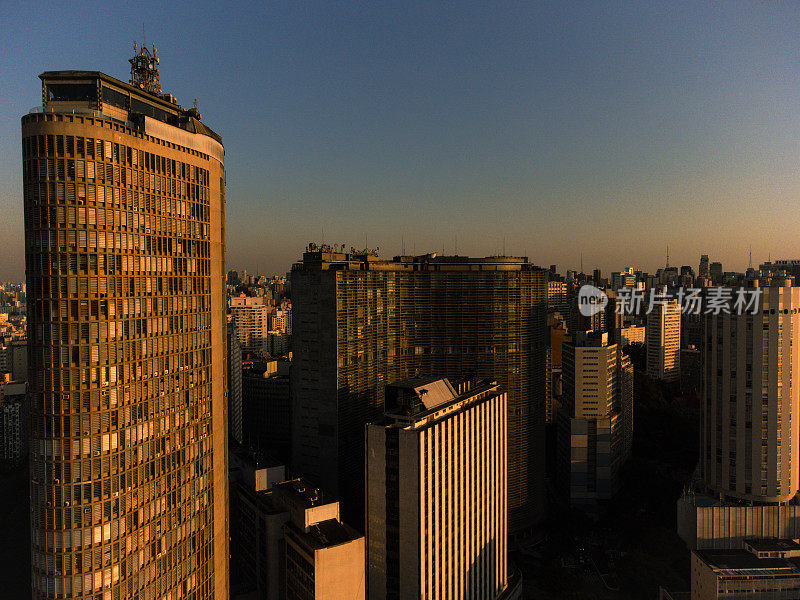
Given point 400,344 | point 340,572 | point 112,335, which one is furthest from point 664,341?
point 112,335

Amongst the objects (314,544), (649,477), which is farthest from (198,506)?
(649,477)

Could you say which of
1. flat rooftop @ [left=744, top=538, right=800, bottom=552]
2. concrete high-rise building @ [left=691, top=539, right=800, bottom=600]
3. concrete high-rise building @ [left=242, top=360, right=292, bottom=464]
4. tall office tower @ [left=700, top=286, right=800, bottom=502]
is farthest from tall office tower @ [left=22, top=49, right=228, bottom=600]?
concrete high-rise building @ [left=242, top=360, right=292, bottom=464]

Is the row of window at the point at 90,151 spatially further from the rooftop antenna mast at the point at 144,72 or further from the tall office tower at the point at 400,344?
the tall office tower at the point at 400,344

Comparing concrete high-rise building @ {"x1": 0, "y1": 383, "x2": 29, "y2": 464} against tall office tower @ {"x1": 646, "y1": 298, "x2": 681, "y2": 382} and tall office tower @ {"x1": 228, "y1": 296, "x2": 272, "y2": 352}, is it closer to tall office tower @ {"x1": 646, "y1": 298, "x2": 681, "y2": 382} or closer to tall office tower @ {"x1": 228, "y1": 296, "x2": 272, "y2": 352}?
tall office tower @ {"x1": 228, "y1": 296, "x2": 272, "y2": 352}

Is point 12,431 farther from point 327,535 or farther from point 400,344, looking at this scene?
point 327,535

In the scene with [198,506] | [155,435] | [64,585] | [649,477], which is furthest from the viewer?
[649,477]

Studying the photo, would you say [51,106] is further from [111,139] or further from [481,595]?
[481,595]
